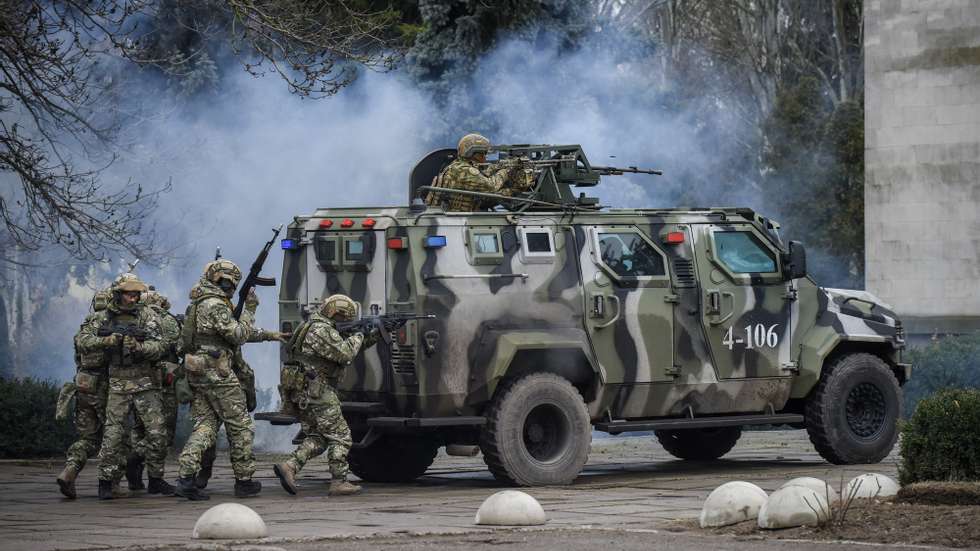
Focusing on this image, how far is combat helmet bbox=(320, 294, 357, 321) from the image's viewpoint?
42.9 feet

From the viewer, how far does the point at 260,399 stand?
21.1 m

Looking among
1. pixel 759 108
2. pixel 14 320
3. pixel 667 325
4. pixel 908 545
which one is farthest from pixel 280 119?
pixel 759 108

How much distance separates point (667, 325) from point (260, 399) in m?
8.11

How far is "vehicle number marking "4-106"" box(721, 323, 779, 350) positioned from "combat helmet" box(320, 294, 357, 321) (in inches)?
125

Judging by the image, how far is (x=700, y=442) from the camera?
16.1 m

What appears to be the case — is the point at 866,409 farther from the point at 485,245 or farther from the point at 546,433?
the point at 485,245

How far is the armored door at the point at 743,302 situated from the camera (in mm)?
14438

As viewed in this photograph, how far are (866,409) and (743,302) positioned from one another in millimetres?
1506

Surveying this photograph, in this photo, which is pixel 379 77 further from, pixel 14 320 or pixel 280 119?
pixel 14 320

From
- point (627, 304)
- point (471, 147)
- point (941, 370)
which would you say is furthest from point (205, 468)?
point (941, 370)

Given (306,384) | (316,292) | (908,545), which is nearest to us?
(908,545)

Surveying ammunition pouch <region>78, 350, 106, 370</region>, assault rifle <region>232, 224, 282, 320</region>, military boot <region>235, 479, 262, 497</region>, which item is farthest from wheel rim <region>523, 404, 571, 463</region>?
ammunition pouch <region>78, 350, 106, 370</region>

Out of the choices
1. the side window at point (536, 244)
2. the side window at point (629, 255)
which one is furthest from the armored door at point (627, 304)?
the side window at point (536, 244)

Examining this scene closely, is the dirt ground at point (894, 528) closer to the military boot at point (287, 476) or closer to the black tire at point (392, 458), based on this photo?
the military boot at point (287, 476)
